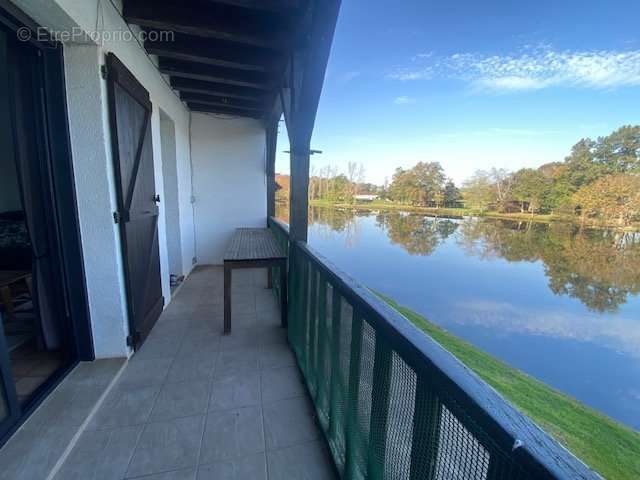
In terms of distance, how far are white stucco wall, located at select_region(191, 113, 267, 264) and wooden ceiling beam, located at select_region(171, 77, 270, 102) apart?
1.26 m

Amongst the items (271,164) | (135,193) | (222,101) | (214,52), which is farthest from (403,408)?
(271,164)

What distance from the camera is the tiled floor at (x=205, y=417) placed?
49.8 inches

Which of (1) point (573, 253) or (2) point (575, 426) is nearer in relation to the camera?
(2) point (575, 426)

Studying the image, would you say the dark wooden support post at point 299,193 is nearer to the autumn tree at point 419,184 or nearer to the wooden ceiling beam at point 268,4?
the wooden ceiling beam at point 268,4

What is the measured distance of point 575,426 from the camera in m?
3.99

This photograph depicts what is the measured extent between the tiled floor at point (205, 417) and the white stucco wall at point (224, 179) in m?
2.54

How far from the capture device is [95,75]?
1.72 meters

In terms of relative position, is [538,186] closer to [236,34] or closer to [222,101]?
[222,101]

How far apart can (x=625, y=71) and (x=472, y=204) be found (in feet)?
44.2

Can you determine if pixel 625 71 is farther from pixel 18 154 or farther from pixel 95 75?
pixel 18 154

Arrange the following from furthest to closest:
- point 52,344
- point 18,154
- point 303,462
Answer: point 52,344
point 18,154
point 303,462

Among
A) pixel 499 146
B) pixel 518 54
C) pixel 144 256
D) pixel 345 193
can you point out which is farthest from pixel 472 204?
pixel 144 256

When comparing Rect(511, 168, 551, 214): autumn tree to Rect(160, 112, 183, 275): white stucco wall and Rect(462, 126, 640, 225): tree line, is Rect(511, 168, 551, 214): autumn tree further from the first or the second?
Rect(160, 112, 183, 275): white stucco wall

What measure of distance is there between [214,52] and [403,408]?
2960 millimetres
